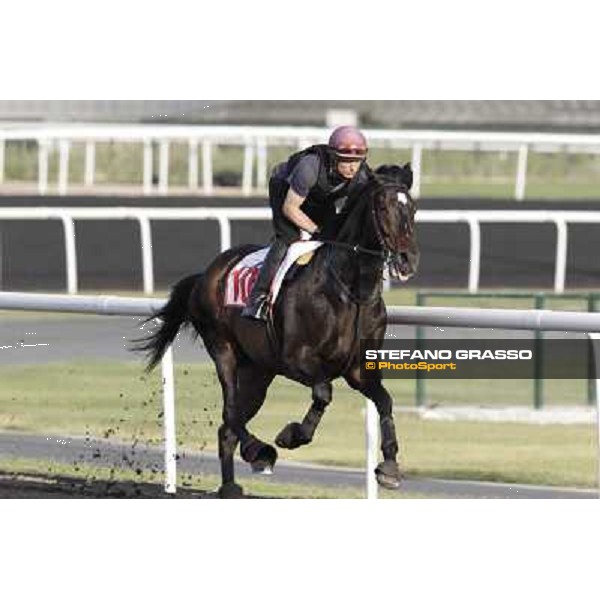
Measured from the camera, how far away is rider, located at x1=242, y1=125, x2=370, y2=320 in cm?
832

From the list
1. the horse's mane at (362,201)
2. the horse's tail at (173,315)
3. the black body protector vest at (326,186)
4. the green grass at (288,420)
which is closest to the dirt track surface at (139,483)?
the green grass at (288,420)

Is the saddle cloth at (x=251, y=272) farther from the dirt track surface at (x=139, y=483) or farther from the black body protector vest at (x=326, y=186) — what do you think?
the dirt track surface at (x=139, y=483)

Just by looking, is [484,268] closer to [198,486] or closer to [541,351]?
[541,351]

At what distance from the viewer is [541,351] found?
12.2 m

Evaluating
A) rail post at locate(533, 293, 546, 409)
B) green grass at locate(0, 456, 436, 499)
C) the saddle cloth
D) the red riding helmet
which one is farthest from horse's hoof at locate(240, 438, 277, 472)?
rail post at locate(533, 293, 546, 409)

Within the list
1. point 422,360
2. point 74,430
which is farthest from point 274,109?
point 422,360

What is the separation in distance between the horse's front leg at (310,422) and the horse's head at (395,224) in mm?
596

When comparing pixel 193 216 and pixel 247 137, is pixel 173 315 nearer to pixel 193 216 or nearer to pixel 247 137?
pixel 193 216

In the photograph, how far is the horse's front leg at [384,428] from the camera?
8203mm

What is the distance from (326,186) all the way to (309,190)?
0.07 metres

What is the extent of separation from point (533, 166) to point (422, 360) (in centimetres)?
3205

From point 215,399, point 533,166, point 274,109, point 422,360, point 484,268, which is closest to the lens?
point 422,360

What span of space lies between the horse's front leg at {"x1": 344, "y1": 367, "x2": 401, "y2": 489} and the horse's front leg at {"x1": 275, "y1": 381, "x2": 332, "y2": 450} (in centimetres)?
13

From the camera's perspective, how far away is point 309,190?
8.58 meters
